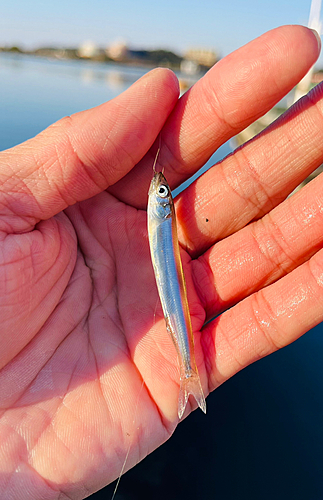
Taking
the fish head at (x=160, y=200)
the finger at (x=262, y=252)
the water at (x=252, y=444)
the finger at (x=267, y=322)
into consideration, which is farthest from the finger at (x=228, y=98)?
the water at (x=252, y=444)

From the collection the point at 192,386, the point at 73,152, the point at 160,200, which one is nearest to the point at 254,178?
the point at 160,200

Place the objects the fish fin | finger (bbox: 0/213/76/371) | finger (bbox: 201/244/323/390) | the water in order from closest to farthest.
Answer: finger (bbox: 0/213/76/371) → the fish fin → finger (bbox: 201/244/323/390) → the water

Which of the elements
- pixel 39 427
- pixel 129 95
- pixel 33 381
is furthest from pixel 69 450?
pixel 129 95

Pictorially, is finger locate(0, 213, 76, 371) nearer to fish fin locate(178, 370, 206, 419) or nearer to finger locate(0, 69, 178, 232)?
finger locate(0, 69, 178, 232)

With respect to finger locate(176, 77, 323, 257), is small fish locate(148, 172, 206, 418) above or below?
below

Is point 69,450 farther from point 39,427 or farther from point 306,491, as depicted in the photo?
point 306,491

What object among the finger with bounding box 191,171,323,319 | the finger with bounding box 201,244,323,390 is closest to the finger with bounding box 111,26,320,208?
the finger with bounding box 191,171,323,319

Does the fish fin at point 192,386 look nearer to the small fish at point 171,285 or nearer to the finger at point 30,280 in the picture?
the small fish at point 171,285
